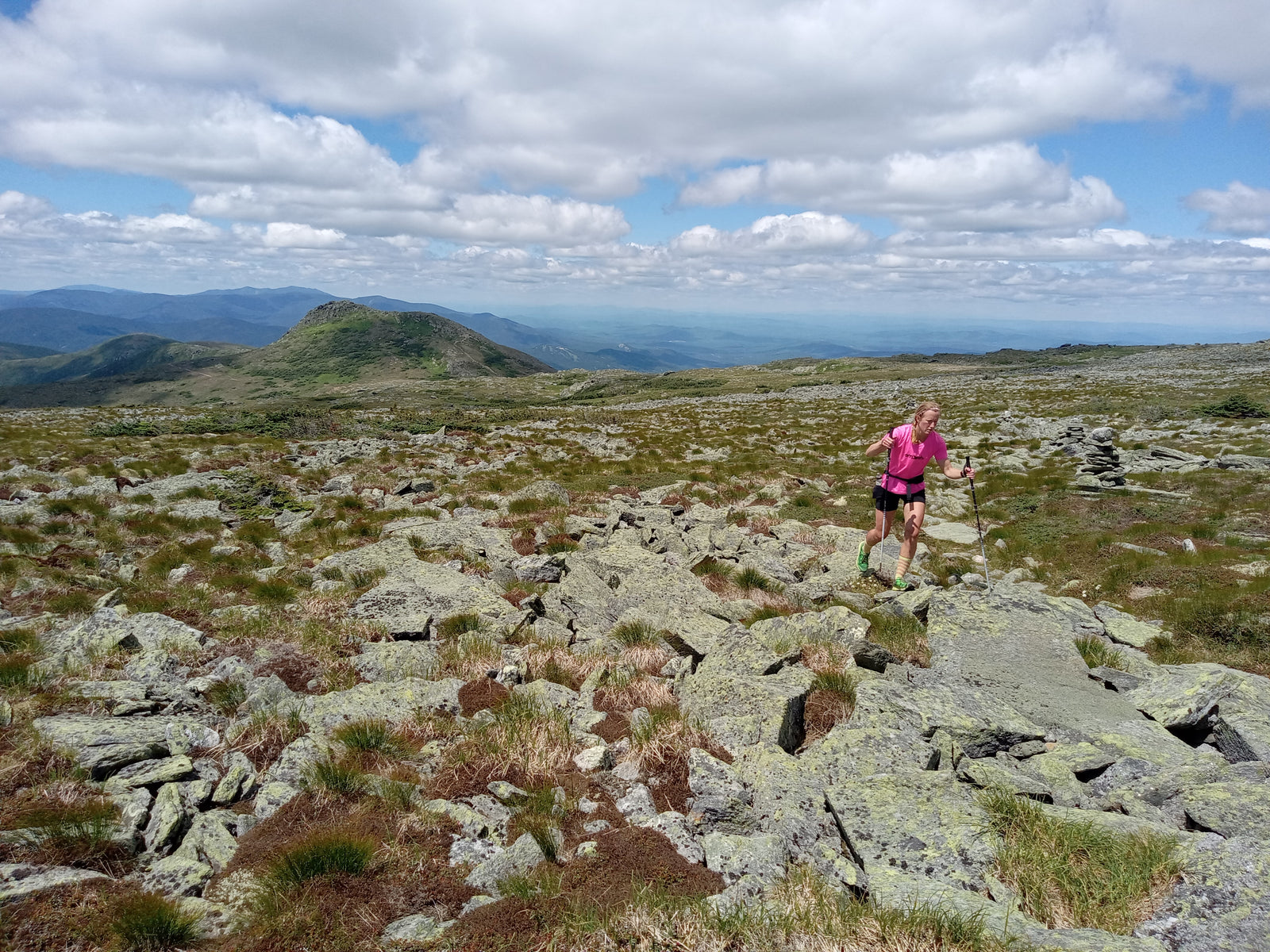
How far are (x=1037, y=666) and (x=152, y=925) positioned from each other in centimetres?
908

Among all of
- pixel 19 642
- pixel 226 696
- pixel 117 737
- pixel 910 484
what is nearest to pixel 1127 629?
pixel 910 484

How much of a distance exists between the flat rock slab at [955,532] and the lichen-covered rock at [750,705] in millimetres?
10405

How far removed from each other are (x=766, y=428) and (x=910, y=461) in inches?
1185

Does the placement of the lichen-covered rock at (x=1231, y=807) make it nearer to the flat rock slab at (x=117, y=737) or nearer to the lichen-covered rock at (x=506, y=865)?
the lichen-covered rock at (x=506, y=865)

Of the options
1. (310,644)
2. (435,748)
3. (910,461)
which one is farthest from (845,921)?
(910,461)

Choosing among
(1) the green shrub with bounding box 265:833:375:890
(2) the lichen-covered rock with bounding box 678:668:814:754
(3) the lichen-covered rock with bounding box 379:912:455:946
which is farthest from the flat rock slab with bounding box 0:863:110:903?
→ (2) the lichen-covered rock with bounding box 678:668:814:754

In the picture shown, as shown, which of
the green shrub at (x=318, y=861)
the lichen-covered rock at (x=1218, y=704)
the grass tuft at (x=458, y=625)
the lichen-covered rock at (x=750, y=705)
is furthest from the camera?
the grass tuft at (x=458, y=625)

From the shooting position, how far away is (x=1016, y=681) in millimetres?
7223

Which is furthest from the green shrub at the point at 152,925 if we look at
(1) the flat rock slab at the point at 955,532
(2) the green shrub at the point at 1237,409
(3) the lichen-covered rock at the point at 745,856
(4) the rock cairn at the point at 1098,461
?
(2) the green shrub at the point at 1237,409

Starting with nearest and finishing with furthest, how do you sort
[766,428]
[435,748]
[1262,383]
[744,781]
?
1. [744,781]
2. [435,748]
3. [766,428]
4. [1262,383]

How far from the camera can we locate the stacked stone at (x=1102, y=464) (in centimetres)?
1955

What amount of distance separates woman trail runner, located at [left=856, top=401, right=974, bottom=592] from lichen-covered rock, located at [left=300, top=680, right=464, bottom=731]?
8.24m

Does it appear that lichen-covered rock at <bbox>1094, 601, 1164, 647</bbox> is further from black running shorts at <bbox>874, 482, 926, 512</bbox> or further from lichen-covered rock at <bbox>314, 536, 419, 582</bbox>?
lichen-covered rock at <bbox>314, 536, 419, 582</bbox>

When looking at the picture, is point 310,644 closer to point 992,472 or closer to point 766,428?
point 992,472
